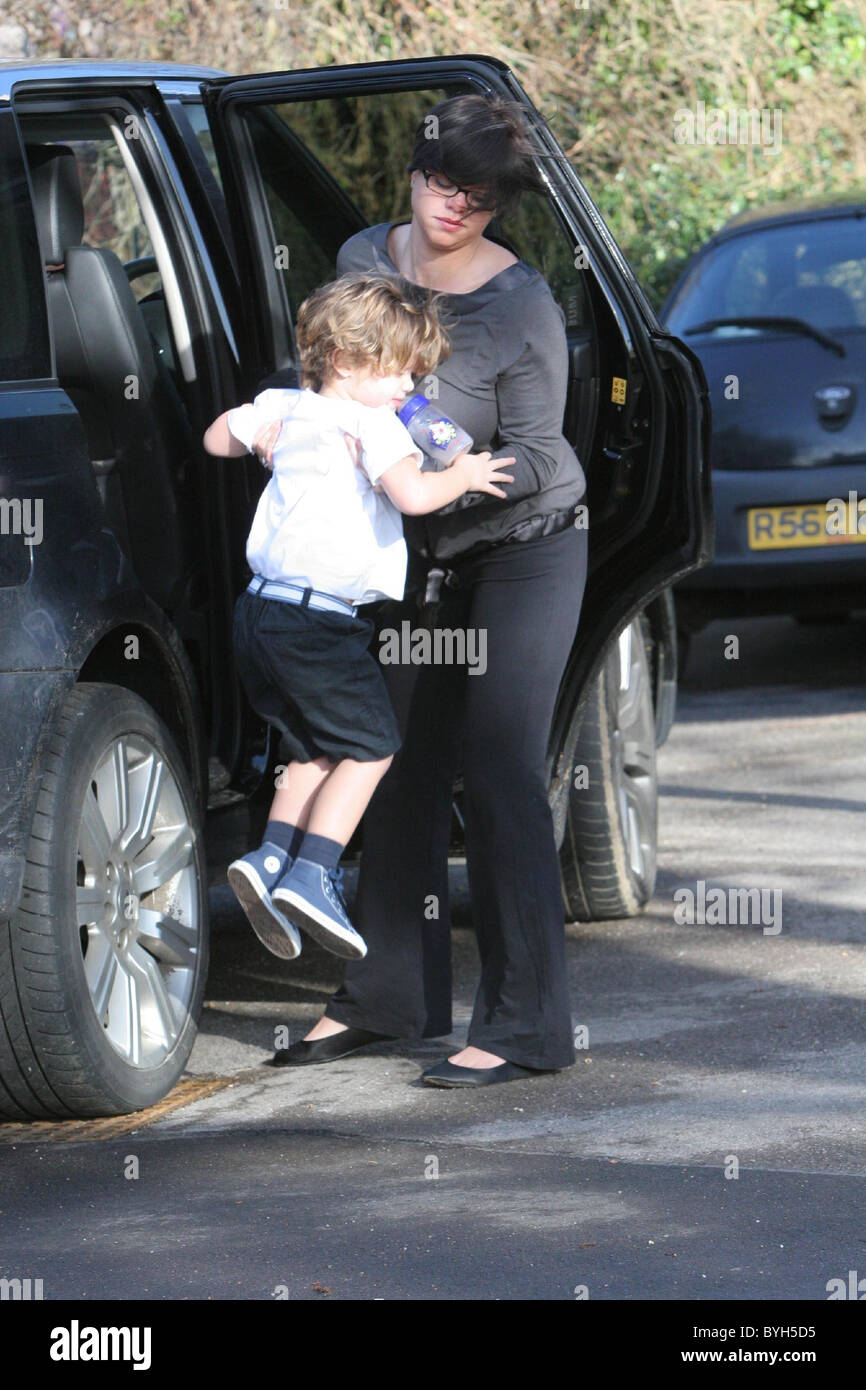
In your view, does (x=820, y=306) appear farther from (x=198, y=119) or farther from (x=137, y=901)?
(x=137, y=901)

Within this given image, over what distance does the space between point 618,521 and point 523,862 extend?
2.90ft

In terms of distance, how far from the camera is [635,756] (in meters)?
5.72

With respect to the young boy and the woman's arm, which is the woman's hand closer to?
the young boy

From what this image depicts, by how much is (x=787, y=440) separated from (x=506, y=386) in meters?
4.10

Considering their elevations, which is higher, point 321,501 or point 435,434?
point 435,434

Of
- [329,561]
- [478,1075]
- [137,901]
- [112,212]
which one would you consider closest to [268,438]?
[329,561]

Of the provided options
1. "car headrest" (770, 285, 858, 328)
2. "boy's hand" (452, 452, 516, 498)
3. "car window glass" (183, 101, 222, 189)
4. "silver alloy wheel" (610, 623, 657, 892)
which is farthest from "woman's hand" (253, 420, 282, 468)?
"car headrest" (770, 285, 858, 328)

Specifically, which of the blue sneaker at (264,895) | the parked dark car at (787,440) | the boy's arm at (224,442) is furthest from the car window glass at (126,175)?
the parked dark car at (787,440)

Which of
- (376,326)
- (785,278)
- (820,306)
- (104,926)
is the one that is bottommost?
(104,926)

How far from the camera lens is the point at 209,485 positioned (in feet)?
14.7

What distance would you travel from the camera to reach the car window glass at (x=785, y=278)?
8.13m

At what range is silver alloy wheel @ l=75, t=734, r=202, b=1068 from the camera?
3947 mm

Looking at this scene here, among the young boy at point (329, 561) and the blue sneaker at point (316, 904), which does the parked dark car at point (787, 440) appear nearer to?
the young boy at point (329, 561)
